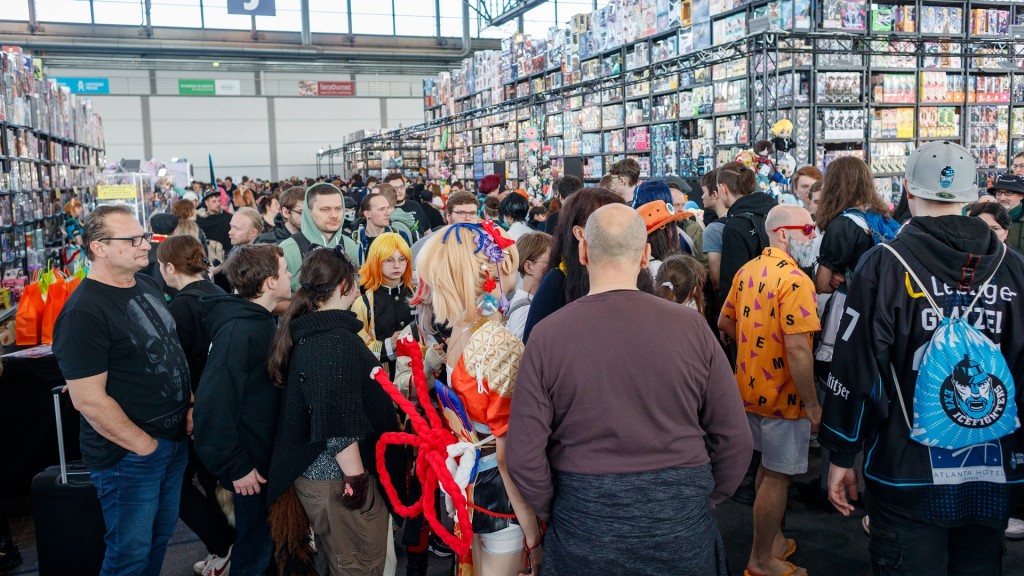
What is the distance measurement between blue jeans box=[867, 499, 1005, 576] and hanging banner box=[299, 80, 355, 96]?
26.9 m

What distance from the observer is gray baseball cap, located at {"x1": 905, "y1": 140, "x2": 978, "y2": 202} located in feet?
6.35

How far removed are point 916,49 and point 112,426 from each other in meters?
7.84

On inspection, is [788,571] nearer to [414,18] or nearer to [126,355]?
[126,355]

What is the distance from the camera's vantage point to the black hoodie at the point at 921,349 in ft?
6.21

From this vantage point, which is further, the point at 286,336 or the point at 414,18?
the point at 414,18

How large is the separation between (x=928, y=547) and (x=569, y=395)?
1.15m

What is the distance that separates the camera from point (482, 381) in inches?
71.4

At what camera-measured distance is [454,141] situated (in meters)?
16.2

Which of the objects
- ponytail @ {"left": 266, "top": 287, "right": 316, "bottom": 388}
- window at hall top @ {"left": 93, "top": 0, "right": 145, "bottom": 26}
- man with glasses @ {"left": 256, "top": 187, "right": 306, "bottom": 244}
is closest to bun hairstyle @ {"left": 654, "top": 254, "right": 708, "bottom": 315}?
ponytail @ {"left": 266, "top": 287, "right": 316, "bottom": 388}

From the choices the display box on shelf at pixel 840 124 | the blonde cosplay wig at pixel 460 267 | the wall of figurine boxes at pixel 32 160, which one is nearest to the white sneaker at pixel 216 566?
the blonde cosplay wig at pixel 460 267

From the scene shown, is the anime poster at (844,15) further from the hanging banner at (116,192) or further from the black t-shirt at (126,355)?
the hanging banner at (116,192)

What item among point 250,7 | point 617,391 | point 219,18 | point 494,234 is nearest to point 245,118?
point 219,18

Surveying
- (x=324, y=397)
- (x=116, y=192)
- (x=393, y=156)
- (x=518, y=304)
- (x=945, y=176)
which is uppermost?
(x=393, y=156)

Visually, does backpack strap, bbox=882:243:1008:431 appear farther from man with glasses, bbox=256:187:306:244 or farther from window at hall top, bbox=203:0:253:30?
window at hall top, bbox=203:0:253:30
